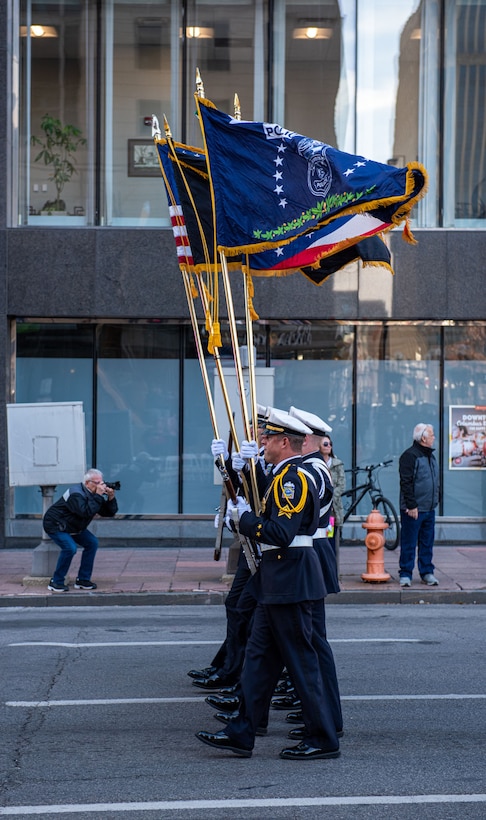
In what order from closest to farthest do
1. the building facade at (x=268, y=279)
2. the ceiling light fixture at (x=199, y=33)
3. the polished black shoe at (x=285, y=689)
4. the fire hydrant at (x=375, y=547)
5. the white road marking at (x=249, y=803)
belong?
the white road marking at (x=249, y=803) < the polished black shoe at (x=285, y=689) < the fire hydrant at (x=375, y=547) < the building facade at (x=268, y=279) < the ceiling light fixture at (x=199, y=33)

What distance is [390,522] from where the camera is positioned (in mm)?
16234

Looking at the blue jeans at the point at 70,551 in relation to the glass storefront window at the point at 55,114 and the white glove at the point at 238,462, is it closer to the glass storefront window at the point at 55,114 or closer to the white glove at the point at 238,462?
the white glove at the point at 238,462

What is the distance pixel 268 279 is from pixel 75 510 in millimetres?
6365

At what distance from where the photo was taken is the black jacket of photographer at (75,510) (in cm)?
1273

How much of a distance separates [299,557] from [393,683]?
246 cm

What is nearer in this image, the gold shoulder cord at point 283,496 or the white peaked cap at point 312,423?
the gold shoulder cord at point 283,496

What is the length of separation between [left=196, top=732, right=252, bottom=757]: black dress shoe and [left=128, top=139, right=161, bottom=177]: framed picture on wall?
1313 cm

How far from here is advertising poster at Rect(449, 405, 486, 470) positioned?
1795cm

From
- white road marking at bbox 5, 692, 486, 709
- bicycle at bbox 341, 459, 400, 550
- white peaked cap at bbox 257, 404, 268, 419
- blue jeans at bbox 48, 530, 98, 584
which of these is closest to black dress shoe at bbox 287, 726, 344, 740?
white road marking at bbox 5, 692, 486, 709

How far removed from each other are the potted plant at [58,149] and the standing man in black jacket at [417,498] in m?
7.97

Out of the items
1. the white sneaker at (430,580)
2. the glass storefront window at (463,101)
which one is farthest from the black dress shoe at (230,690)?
A: the glass storefront window at (463,101)

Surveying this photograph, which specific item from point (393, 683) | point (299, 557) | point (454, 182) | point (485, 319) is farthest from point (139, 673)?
point (454, 182)

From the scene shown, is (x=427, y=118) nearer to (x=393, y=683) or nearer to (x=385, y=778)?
(x=393, y=683)

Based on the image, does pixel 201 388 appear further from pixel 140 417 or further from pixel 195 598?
pixel 195 598
